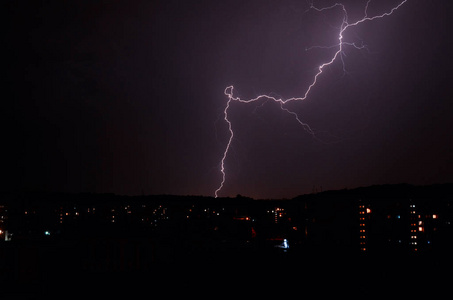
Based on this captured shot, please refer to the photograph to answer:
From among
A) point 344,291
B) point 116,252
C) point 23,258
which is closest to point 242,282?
point 344,291

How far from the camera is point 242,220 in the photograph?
18.6 metres

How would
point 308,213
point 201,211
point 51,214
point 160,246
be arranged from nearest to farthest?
point 160,246, point 308,213, point 51,214, point 201,211

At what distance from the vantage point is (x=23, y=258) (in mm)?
4984

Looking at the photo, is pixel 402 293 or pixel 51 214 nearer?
pixel 402 293

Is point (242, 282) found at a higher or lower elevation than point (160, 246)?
lower

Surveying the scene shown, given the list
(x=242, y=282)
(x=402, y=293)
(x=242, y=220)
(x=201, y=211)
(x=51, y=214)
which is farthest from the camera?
(x=201, y=211)

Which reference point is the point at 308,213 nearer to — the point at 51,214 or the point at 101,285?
the point at 101,285

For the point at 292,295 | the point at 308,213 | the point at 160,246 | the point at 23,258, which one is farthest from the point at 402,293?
the point at 308,213

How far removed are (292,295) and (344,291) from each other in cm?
75

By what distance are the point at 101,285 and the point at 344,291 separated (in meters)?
3.38

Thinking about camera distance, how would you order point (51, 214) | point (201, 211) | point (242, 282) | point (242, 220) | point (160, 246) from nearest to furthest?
1. point (242, 282)
2. point (160, 246)
3. point (242, 220)
4. point (51, 214)
5. point (201, 211)

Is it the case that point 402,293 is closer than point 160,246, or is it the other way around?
point 402,293

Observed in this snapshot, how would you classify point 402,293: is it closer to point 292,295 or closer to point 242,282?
point 292,295

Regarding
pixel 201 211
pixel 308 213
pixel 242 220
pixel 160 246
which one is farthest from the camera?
pixel 201 211
